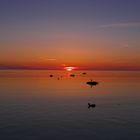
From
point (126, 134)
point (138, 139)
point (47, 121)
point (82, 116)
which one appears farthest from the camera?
point (82, 116)

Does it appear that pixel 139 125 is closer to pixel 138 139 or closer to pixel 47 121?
pixel 138 139

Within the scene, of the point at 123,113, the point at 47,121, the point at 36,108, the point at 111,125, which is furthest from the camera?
the point at 36,108

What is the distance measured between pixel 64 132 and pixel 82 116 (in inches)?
620

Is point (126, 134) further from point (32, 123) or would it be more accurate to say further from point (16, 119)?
point (16, 119)

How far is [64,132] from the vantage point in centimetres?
4550

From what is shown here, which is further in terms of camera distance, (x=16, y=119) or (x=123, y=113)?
(x=123, y=113)

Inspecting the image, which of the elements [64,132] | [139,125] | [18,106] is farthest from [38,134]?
[18,106]

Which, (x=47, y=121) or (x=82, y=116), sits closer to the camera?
(x=47, y=121)

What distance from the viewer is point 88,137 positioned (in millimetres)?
42469

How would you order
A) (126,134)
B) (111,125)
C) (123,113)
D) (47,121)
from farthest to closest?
1. (123,113)
2. (47,121)
3. (111,125)
4. (126,134)

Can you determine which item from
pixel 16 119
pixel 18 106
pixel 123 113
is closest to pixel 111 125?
pixel 123 113

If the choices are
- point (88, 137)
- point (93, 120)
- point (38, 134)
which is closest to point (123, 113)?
point (93, 120)

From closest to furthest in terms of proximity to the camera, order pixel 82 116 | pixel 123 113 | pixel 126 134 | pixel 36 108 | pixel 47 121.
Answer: pixel 126 134 < pixel 47 121 < pixel 82 116 < pixel 123 113 < pixel 36 108

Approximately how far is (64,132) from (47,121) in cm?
993
